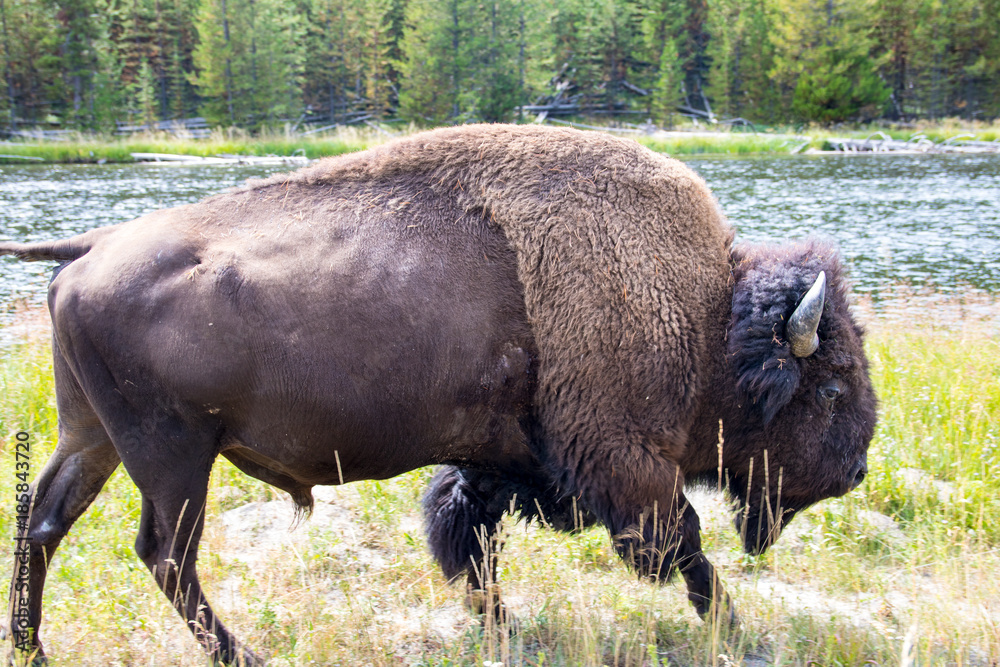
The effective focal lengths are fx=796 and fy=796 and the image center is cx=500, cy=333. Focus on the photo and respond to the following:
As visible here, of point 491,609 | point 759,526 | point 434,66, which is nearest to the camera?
point 491,609

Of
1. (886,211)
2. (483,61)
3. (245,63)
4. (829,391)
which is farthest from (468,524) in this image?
(245,63)

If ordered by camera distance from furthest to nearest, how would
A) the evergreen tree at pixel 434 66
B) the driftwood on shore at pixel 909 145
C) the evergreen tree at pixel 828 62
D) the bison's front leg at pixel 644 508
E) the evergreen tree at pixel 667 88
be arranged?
1. the evergreen tree at pixel 667 88
2. the evergreen tree at pixel 828 62
3. the evergreen tree at pixel 434 66
4. the driftwood on shore at pixel 909 145
5. the bison's front leg at pixel 644 508

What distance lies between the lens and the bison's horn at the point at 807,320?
9.50 ft

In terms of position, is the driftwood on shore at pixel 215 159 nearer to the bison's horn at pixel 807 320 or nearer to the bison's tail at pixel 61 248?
the bison's tail at pixel 61 248

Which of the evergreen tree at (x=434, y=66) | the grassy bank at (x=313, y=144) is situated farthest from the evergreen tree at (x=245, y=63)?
the evergreen tree at (x=434, y=66)

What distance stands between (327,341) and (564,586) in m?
1.64

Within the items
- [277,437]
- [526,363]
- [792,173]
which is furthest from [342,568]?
[792,173]

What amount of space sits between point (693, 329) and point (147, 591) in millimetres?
2663

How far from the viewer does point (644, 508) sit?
2.89 meters

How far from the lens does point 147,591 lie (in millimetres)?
3584

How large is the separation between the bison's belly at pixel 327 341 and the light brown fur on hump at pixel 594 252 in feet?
0.45

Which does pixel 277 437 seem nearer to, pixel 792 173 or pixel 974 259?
pixel 974 259

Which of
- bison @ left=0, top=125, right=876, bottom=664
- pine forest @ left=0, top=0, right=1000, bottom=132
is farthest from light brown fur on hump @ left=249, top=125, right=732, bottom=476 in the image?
pine forest @ left=0, top=0, right=1000, bottom=132

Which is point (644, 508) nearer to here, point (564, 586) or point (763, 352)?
point (763, 352)
